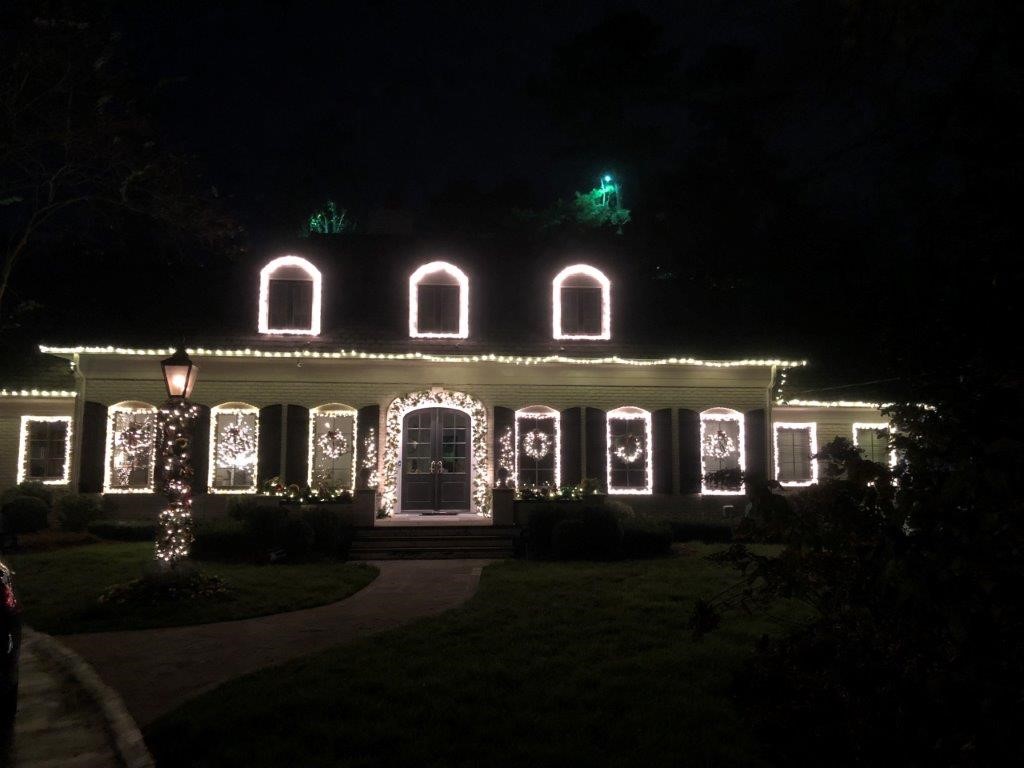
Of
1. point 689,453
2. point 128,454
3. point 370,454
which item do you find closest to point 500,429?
point 370,454

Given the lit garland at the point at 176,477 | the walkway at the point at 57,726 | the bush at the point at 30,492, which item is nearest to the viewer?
the walkway at the point at 57,726

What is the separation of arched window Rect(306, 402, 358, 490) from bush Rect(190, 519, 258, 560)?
3523 millimetres

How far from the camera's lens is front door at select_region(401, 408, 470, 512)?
1708 cm

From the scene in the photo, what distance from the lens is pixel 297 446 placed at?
16656mm

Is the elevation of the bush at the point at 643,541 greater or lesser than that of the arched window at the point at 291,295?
lesser

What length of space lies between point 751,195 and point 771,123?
22656mm

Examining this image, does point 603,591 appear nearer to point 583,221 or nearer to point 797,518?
point 797,518

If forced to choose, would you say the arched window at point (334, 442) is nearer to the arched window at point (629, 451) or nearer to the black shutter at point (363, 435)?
the black shutter at point (363, 435)

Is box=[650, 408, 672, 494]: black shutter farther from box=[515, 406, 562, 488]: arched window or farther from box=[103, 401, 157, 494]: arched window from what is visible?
box=[103, 401, 157, 494]: arched window

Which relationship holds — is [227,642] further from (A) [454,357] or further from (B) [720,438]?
(B) [720,438]

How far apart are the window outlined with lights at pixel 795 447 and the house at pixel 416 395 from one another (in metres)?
0.79

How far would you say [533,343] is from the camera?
17.2 m

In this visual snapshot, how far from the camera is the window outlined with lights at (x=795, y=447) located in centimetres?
1872

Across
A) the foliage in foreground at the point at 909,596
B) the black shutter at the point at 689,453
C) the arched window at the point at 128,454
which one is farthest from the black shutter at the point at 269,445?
the foliage in foreground at the point at 909,596
